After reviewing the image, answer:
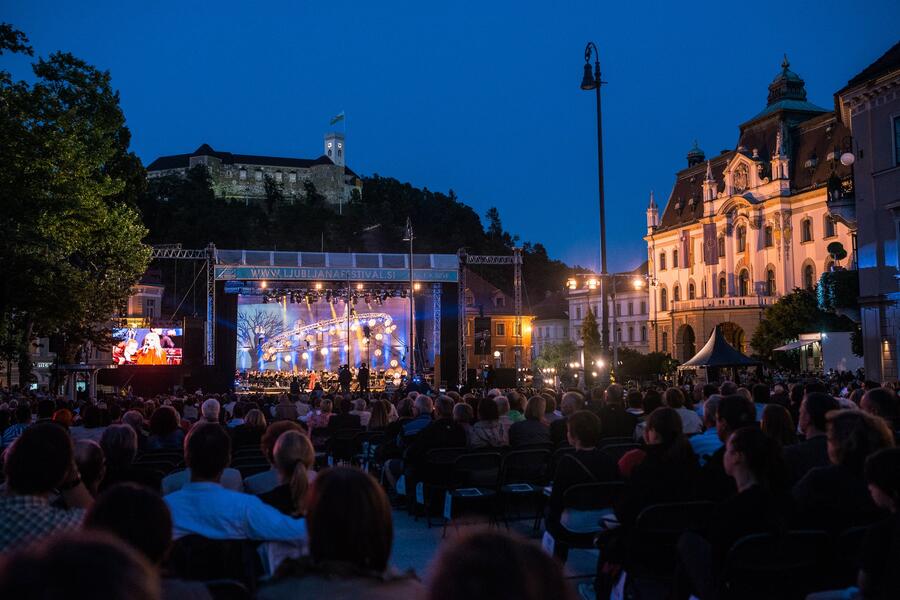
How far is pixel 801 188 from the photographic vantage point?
185 feet

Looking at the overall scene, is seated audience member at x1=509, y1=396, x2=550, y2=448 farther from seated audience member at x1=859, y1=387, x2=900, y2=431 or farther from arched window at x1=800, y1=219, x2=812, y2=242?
arched window at x1=800, y1=219, x2=812, y2=242

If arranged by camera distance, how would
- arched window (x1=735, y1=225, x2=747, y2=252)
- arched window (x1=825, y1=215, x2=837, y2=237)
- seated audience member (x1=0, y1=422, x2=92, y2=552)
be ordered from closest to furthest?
seated audience member (x1=0, y1=422, x2=92, y2=552) < arched window (x1=825, y1=215, x2=837, y2=237) < arched window (x1=735, y1=225, x2=747, y2=252)

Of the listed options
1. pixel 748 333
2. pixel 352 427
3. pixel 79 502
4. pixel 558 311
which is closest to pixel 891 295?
pixel 352 427

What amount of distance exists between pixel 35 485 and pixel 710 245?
63.0m

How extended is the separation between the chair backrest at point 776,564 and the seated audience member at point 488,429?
5468 mm

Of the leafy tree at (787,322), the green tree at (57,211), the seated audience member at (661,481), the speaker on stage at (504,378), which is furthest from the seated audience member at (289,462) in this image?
the leafy tree at (787,322)

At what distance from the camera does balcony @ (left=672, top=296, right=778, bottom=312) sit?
189 ft

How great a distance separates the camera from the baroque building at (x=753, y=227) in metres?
55.1

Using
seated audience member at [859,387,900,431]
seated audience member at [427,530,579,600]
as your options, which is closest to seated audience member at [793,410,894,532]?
seated audience member at [859,387,900,431]

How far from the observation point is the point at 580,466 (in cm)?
640

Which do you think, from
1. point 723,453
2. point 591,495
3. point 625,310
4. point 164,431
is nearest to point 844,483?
point 723,453

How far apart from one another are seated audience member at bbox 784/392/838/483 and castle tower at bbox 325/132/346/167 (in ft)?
494

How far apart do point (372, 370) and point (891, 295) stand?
24.3m

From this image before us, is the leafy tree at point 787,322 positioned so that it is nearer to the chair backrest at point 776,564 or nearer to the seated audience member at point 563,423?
the seated audience member at point 563,423
